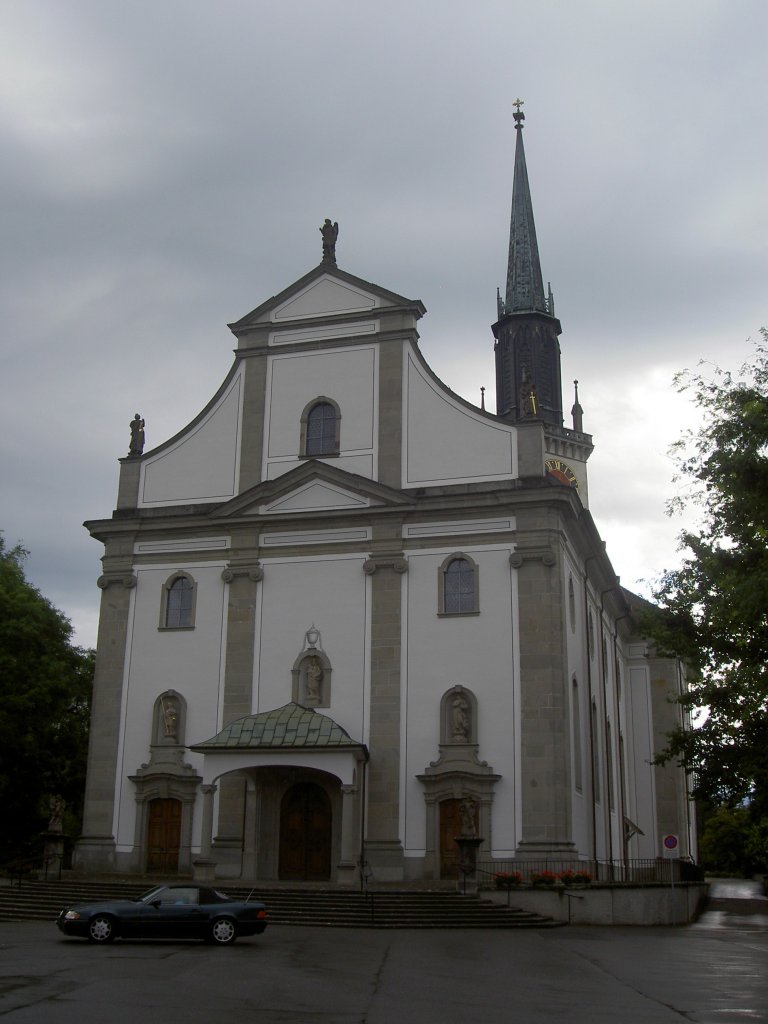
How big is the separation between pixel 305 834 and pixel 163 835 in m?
4.04

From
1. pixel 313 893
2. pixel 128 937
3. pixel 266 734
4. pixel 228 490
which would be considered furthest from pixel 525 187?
pixel 128 937

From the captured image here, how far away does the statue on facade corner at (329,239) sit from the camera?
35.8 meters

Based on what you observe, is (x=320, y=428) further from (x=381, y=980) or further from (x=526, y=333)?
(x=526, y=333)

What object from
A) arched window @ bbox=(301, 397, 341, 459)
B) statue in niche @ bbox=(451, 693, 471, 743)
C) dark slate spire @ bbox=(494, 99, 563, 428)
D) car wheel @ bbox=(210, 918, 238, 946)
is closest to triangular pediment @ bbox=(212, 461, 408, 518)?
arched window @ bbox=(301, 397, 341, 459)

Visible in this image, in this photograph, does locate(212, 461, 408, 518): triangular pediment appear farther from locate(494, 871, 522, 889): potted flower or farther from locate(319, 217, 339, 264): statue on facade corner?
locate(494, 871, 522, 889): potted flower

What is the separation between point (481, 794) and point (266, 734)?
5.71 meters

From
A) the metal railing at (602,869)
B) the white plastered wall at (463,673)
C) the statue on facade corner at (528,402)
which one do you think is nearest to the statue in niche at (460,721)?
the white plastered wall at (463,673)

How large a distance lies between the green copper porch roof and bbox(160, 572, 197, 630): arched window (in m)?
4.27

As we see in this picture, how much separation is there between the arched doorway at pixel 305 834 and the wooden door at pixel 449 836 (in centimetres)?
321

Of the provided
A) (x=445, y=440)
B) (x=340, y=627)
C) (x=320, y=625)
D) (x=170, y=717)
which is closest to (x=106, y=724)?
(x=170, y=717)

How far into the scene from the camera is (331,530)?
32719mm

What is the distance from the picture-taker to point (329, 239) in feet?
119

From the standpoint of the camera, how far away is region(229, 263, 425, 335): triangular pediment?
3472cm

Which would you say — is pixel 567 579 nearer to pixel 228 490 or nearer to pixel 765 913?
pixel 228 490
